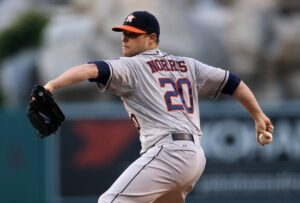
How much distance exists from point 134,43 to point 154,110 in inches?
18.0

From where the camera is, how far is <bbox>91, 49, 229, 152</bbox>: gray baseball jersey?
5.89 m

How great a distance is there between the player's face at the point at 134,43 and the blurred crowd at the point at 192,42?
1007 cm

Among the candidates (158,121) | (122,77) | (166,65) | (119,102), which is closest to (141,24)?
(166,65)

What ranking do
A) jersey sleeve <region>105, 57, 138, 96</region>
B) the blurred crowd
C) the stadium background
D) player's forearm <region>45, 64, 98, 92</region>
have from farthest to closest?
the blurred crowd
the stadium background
jersey sleeve <region>105, 57, 138, 96</region>
player's forearm <region>45, 64, 98, 92</region>

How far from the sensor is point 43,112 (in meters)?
5.63

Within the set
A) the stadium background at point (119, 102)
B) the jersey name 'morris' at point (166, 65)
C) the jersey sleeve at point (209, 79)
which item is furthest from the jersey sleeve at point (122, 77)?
the stadium background at point (119, 102)

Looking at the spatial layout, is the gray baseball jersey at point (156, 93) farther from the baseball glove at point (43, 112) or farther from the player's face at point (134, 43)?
the baseball glove at point (43, 112)

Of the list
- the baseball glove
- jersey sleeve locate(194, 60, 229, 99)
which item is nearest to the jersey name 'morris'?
jersey sleeve locate(194, 60, 229, 99)

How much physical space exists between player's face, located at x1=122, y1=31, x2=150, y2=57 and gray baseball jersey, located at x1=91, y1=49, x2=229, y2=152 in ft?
0.16

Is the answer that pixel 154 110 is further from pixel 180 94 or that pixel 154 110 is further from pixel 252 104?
pixel 252 104

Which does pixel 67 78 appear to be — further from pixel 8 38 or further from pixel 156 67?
pixel 8 38

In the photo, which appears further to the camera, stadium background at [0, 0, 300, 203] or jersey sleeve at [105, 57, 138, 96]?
stadium background at [0, 0, 300, 203]

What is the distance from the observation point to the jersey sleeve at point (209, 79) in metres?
6.19

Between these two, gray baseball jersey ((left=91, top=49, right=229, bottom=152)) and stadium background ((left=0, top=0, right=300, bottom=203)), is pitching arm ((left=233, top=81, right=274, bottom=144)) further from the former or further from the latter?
stadium background ((left=0, top=0, right=300, bottom=203))
